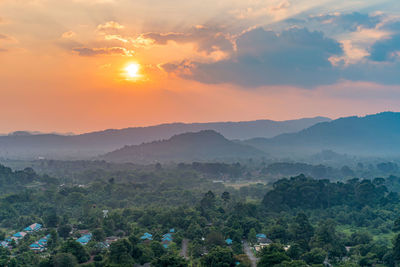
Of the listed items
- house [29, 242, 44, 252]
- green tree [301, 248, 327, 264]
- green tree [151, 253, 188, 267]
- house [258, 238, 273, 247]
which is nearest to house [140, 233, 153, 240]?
house [29, 242, 44, 252]

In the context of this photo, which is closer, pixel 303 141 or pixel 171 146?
pixel 171 146

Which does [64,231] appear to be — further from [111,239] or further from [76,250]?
[76,250]

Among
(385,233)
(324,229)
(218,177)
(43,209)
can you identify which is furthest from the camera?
(218,177)

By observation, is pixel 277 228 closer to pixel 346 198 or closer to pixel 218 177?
pixel 346 198

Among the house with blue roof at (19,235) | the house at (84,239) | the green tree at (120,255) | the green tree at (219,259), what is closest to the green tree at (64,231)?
the house at (84,239)

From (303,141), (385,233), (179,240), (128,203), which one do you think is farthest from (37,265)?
(303,141)
